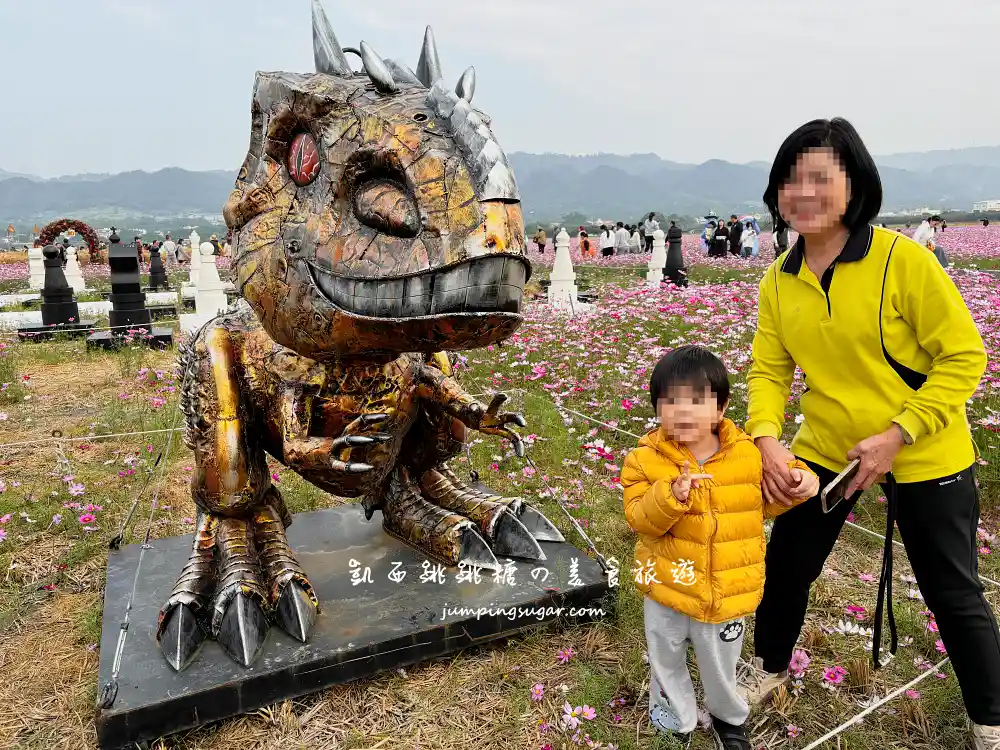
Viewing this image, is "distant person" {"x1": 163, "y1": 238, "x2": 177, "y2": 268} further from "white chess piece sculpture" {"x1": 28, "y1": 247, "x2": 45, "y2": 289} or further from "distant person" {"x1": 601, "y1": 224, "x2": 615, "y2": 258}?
"distant person" {"x1": 601, "y1": 224, "x2": 615, "y2": 258}

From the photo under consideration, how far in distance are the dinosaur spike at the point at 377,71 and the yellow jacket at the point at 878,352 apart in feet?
4.44

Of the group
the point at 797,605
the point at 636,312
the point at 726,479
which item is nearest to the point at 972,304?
the point at 636,312

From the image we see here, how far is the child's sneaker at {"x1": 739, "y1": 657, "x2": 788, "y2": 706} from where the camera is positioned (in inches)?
97.3

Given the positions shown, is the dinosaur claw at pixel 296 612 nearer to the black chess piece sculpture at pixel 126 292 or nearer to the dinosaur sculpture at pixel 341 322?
the dinosaur sculpture at pixel 341 322

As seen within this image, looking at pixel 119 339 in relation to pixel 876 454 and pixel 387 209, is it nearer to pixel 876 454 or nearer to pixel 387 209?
pixel 387 209

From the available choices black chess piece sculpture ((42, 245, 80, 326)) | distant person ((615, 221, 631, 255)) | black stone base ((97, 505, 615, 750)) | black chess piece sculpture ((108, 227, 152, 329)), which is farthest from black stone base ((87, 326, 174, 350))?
distant person ((615, 221, 631, 255))

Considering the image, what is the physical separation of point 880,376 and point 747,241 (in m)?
20.2

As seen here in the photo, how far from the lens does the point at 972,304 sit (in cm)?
734

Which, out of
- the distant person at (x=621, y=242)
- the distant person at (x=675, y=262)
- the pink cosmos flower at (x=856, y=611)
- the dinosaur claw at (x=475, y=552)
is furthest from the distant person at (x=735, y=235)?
the dinosaur claw at (x=475, y=552)

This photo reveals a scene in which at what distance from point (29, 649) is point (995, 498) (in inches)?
198

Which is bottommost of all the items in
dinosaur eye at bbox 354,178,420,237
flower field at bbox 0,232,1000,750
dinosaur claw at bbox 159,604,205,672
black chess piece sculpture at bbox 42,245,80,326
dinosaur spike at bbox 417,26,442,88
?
flower field at bbox 0,232,1000,750

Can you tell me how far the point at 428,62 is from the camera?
2.36 meters

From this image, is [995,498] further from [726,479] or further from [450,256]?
[450,256]

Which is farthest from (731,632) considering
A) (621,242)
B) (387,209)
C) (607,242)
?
(621,242)
